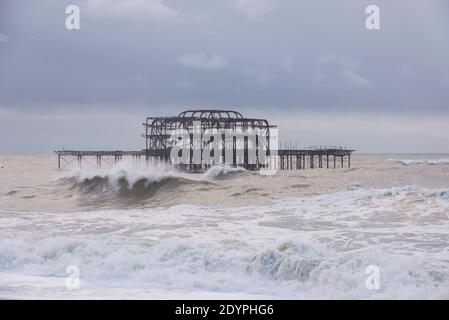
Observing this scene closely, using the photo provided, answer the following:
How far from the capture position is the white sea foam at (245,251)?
33.1 feet

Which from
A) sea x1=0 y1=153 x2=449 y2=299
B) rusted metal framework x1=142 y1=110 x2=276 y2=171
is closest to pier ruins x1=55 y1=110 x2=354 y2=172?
rusted metal framework x1=142 y1=110 x2=276 y2=171

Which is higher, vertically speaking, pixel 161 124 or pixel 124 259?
pixel 161 124

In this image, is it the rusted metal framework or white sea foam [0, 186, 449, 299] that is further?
the rusted metal framework

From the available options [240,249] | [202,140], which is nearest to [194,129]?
[202,140]

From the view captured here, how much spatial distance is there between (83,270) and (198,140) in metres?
28.7

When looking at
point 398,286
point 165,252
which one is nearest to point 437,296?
point 398,286

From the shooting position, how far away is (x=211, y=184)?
2705cm

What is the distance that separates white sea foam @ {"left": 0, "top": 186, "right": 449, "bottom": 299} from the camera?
10086 millimetres

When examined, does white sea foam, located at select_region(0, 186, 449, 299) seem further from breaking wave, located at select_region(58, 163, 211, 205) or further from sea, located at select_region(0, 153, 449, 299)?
breaking wave, located at select_region(58, 163, 211, 205)

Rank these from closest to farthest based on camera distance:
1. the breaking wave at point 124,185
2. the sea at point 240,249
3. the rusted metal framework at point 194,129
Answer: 1. the sea at point 240,249
2. the breaking wave at point 124,185
3. the rusted metal framework at point 194,129

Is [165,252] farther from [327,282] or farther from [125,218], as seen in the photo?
[125,218]

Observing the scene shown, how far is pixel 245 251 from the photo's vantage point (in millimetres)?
12320

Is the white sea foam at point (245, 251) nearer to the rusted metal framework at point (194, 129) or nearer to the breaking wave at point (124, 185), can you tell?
the breaking wave at point (124, 185)

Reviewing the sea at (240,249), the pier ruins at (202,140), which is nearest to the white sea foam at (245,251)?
the sea at (240,249)
